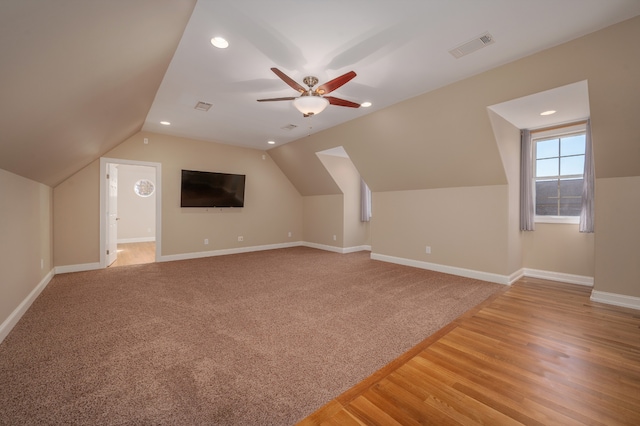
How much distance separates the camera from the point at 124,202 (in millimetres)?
8781

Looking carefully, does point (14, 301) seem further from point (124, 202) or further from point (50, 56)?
point (124, 202)

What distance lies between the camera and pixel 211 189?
21.2 ft

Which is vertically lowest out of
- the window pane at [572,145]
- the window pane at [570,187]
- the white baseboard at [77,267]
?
the white baseboard at [77,267]

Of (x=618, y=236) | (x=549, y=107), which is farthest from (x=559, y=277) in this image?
(x=549, y=107)

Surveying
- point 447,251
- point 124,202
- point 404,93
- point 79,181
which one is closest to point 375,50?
point 404,93

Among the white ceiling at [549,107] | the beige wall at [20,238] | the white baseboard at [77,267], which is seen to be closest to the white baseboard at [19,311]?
the beige wall at [20,238]

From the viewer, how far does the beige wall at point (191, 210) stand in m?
4.95

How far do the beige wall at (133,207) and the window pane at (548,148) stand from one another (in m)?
10.3

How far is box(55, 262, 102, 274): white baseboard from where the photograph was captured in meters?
4.81

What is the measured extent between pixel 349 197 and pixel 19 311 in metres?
6.17

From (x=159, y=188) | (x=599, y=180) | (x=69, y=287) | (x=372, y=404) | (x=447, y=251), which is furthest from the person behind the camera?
(x=159, y=188)

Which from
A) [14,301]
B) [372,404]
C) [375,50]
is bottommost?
[372,404]

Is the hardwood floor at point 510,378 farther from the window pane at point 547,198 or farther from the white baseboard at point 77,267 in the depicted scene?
the white baseboard at point 77,267

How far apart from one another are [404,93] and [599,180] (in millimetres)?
2802
